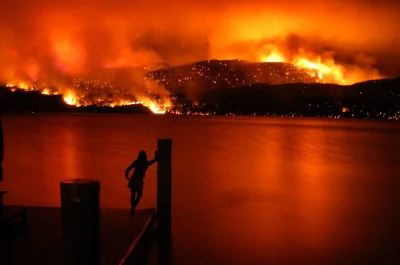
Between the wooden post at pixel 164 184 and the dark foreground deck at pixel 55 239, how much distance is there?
1.25 feet

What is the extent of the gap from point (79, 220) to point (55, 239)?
387cm

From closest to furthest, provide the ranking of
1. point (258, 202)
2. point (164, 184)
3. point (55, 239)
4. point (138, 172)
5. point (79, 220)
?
point (79, 220), point (55, 239), point (164, 184), point (138, 172), point (258, 202)

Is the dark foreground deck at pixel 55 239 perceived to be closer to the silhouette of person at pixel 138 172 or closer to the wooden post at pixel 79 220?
the silhouette of person at pixel 138 172

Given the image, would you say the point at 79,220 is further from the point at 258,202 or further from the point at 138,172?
the point at 258,202

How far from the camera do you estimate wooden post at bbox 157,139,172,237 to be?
847cm

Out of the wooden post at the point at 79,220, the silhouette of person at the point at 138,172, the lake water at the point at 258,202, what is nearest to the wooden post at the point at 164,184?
the silhouette of person at the point at 138,172

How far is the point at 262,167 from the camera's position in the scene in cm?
2573

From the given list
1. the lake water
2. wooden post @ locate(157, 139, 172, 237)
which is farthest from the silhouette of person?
the lake water

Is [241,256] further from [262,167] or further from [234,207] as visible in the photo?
[262,167]

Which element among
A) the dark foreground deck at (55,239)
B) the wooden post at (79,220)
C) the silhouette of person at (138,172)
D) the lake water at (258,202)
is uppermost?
the wooden post at (79,220)

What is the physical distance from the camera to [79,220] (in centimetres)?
289

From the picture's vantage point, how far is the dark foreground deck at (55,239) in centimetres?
569

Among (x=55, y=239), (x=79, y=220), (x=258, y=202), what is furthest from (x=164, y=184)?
(x=258, y=202)

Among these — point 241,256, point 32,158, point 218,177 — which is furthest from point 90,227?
point 32,158
